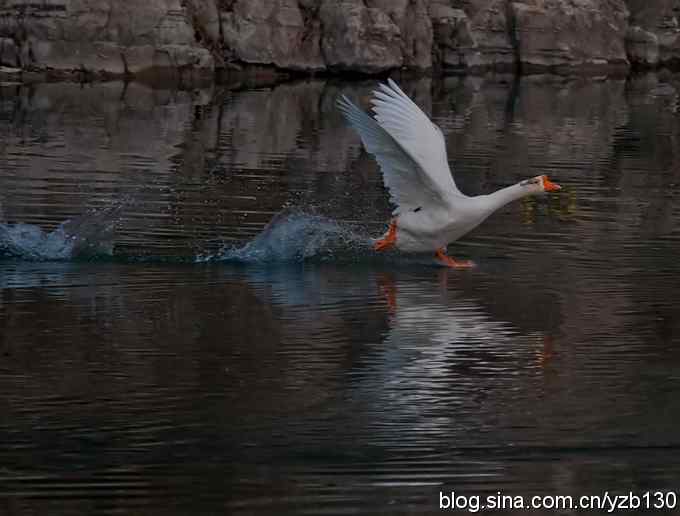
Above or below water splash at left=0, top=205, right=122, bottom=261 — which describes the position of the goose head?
above

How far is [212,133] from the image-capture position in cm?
2398

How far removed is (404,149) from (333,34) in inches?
1029

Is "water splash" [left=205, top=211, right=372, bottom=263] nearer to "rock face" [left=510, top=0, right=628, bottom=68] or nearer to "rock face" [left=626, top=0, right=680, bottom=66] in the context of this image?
"rock face" [left=510, top=0, right=628, bottom=68]

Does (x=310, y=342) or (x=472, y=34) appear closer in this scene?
(x=310, y=342)

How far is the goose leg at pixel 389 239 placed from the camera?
12914mm

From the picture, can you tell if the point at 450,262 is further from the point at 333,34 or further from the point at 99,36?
the point at 333,34

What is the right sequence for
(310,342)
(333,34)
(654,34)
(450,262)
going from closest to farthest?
(310,342)
(450,262)
(333,34)
(654,34)

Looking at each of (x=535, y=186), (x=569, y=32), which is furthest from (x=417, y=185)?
(x=569, y=32)

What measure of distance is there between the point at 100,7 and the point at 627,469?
2795 centimetres

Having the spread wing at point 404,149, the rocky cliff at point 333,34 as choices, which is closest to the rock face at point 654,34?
the rocky cliff at point 333,34

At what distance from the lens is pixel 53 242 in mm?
12930

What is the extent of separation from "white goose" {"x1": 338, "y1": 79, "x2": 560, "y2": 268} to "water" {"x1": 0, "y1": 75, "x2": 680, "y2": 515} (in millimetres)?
279

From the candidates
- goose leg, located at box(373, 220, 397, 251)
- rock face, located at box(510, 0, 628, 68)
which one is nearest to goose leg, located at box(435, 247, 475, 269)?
goose leg, located at box(373, 220, 397, 251)

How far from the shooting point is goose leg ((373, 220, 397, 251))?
12.9m
